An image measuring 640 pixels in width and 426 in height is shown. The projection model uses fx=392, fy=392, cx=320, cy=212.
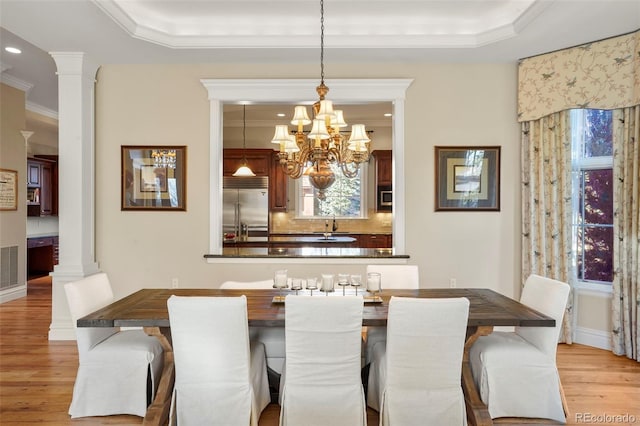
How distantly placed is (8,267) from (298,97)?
4.65 metres

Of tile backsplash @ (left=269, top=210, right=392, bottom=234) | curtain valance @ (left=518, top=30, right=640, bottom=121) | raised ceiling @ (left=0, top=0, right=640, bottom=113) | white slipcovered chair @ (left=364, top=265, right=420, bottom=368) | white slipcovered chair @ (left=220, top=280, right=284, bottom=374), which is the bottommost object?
white slipcovered chair @ (left=220, top=280, right=284, bottom=374)

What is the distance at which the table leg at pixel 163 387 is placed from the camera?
222 centimetres

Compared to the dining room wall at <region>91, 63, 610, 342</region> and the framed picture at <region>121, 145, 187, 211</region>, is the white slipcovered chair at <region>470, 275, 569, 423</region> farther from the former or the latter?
the framed picture at <region>121, 145, 187, 211</region>

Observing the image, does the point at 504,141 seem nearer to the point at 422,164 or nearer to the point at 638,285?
the point at 422,164

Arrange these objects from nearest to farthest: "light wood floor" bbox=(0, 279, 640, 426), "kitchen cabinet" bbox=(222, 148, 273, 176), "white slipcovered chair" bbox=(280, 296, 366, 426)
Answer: "white slipcovered chair" bbox=(280, 296, 366, 426) < "light wood floor" bbox=(0, 279, 640, 426) < "kitchen cabinet" bbox=(222, 148, 273, 176)

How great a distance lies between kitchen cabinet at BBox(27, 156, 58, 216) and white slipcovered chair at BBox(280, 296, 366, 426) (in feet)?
23.9

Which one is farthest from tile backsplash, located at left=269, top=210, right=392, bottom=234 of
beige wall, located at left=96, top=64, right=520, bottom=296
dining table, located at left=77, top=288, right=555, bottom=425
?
dining table, located at left=77, top=288, right=555, bottom=425

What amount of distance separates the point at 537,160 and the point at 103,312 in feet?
12.5

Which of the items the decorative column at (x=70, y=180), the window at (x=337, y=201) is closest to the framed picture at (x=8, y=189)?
the decorative column at (x=70, y=180)

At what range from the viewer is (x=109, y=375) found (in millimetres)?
2355

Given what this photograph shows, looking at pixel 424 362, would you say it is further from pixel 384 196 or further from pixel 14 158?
pixel 14 158

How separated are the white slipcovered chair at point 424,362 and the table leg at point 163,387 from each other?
49.1 inches

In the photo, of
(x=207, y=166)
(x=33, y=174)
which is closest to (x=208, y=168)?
(x=207, y=166)

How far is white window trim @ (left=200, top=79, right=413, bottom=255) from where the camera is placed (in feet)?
13.0
